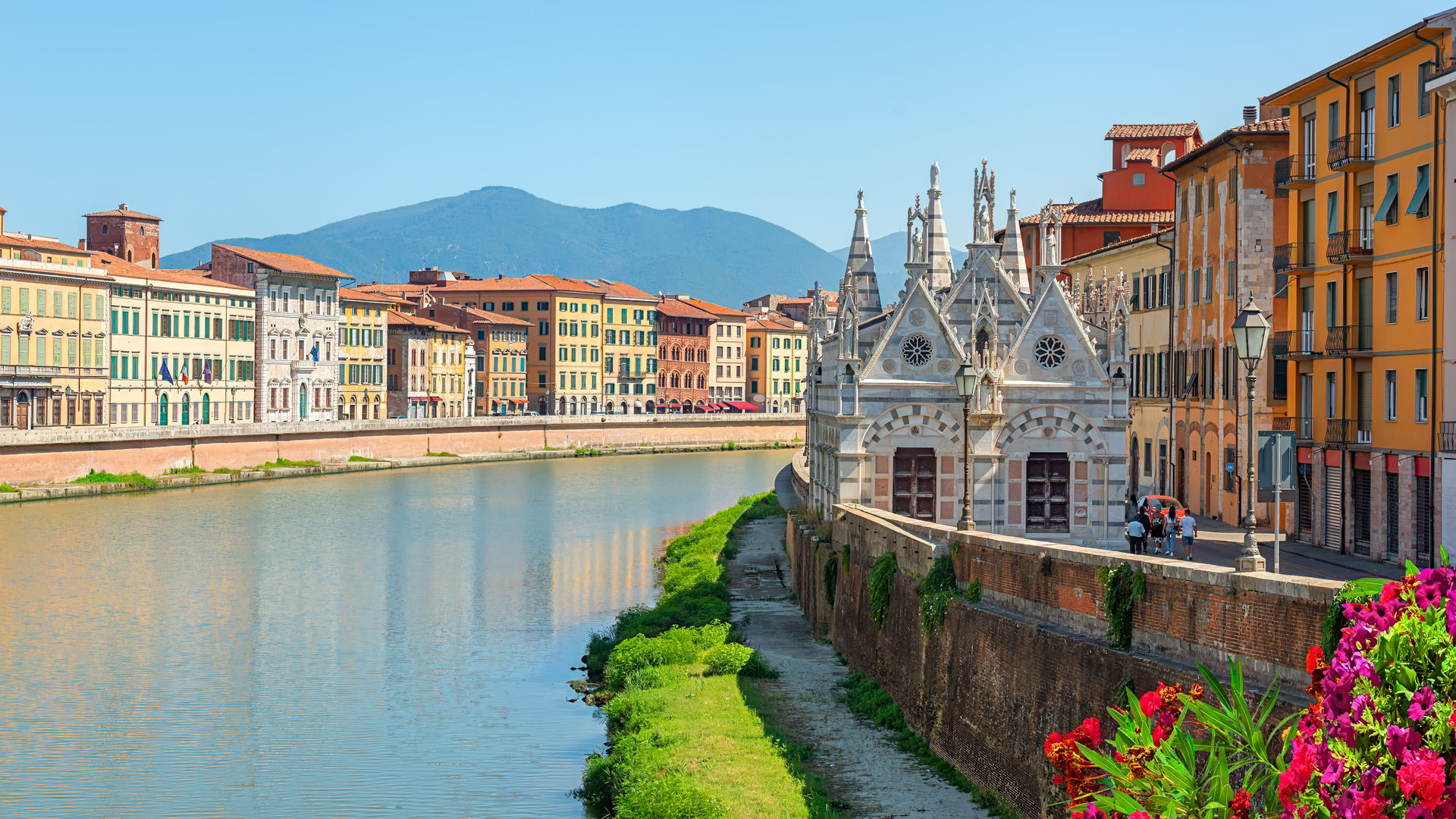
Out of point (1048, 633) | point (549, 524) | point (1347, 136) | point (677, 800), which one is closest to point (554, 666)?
point (677, 800)

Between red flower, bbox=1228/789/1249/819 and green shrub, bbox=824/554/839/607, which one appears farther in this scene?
green shrub, bbox=824/554/839/607

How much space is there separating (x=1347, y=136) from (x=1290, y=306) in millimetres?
4602

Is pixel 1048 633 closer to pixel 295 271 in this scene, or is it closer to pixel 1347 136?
pixel 1347 136

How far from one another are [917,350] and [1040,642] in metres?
15.7

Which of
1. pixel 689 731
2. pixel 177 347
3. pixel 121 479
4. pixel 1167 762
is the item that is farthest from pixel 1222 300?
pixel 177 347

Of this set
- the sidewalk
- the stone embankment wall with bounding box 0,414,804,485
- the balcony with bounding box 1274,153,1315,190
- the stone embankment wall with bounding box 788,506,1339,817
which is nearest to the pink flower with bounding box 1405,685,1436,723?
the stone embankment wall with bounding box 788,506,1339,817

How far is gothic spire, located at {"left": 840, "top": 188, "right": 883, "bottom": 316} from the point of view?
36938 mm

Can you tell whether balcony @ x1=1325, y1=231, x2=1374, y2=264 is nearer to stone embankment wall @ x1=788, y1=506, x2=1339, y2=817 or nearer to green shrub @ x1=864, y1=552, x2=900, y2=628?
stone embankment wall @ x1=788, y1=506, x2=1339, y2=817

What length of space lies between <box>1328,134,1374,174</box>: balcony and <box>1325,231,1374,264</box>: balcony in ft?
4.05

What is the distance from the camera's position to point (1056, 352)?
32.7 metres

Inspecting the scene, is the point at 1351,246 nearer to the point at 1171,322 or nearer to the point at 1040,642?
the point at 1171,322

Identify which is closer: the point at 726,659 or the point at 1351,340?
the point at 726,659

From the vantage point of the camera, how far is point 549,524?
59688 millimetres

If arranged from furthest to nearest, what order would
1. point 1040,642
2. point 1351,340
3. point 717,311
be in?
point 717,311
point 1351,340
point 1040,642
